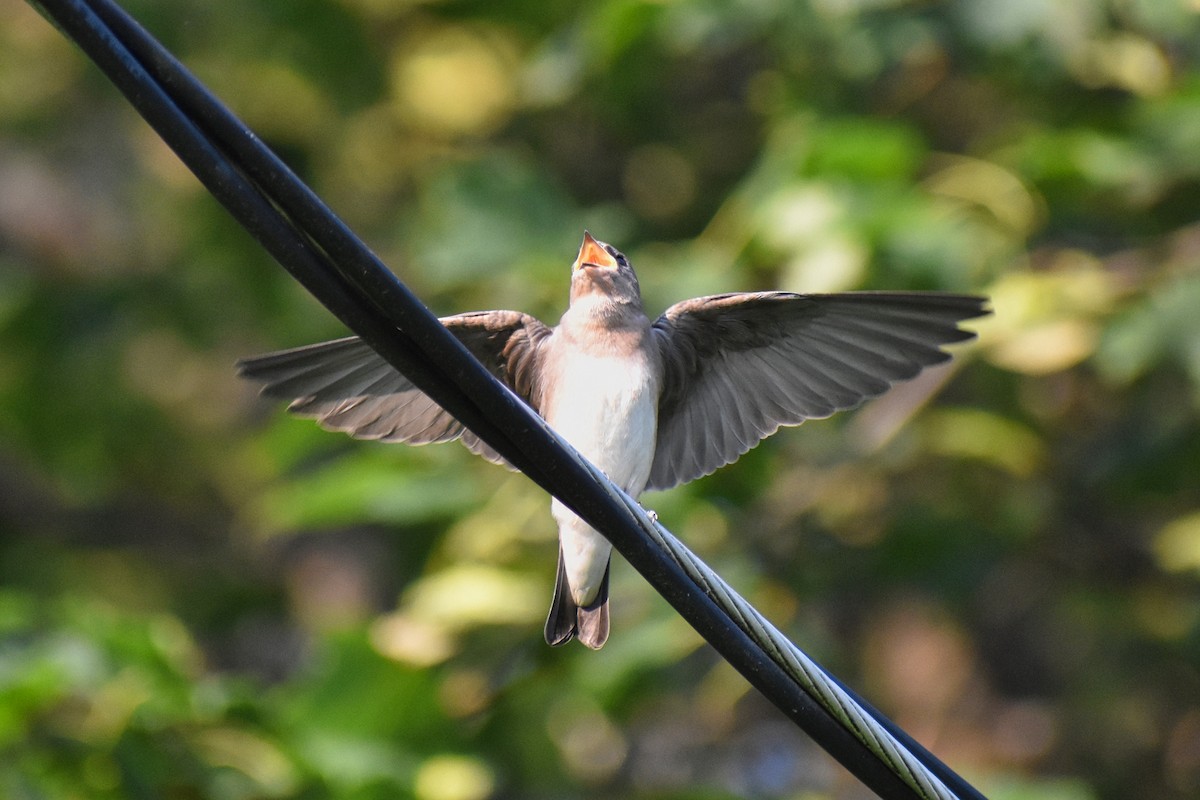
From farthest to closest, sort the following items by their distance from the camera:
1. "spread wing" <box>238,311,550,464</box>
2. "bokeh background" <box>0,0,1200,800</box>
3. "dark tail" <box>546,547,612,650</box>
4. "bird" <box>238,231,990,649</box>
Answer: "bokeh background" <box>0,0,1200,800</box> < "dark tail" <box>546,547,612,650</box> < "bird" <box>238,231,990,649</box> < "spread wing" <box>238,311,550,464</box>

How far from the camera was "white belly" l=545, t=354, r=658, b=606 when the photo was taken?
3.71m

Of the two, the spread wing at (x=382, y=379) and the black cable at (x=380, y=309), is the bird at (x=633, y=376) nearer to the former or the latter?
the spread wing at (x=382, y=379)

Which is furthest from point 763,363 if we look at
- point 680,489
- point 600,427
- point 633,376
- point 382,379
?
point 680,489

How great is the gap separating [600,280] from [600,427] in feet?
1.86

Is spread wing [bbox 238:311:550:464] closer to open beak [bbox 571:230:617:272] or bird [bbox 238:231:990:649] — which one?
bird [bbox 238:231:990:649]

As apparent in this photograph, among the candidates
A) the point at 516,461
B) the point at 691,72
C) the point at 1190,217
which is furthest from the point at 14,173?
the point at 516,461

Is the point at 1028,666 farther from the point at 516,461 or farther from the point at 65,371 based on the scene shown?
the point at 516,461

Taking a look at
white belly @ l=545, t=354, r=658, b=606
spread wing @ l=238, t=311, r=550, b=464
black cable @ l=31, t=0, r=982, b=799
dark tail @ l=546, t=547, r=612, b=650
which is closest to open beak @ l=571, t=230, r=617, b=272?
spread wing @ l=238, t=311, r=550, b=464

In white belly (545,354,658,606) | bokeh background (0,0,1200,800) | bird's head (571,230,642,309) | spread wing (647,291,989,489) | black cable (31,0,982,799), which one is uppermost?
bokeh background (0,0,1200,800)

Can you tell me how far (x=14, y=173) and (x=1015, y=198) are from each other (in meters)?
7.99

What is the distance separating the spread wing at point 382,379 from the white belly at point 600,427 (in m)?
0.23

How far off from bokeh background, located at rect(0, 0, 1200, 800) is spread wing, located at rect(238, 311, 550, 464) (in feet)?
3.27

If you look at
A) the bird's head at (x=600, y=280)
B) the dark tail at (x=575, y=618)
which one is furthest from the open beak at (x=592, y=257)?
the dark tail at (x=575, y=618)

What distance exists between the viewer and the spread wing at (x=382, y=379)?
3.52 meters
